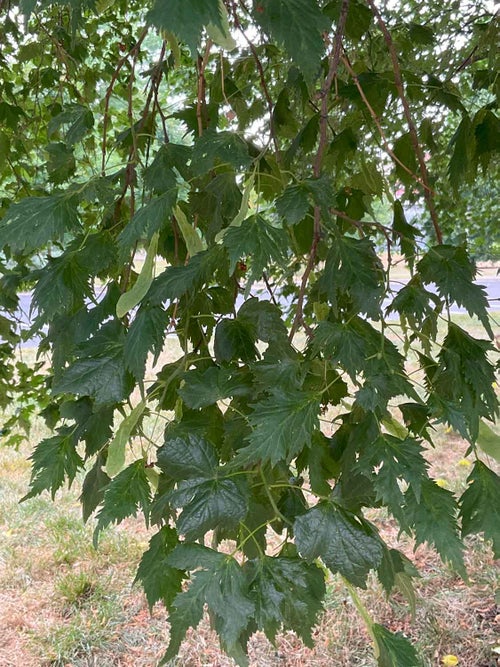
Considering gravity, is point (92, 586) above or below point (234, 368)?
below

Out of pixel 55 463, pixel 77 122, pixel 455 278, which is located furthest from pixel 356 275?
pixel 77 122

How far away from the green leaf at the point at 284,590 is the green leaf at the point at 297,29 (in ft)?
1.40

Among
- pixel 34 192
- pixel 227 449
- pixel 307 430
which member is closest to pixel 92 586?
pixel 34 192

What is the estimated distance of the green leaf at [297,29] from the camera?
552 millimetres

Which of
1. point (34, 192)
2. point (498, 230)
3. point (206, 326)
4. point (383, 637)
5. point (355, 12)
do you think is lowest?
point (383, 637)

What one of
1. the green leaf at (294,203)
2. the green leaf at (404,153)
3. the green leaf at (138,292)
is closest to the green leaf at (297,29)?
the green leaf at (294,203)

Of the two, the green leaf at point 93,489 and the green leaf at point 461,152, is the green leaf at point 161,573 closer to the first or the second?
the green leaf at point 93,489

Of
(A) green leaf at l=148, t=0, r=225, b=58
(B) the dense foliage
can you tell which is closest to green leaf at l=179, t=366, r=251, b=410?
(B) the dense foliage

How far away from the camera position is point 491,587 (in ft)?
7.52

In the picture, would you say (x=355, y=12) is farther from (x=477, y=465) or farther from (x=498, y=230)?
(x=498, y=230)

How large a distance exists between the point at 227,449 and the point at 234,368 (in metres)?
0.09

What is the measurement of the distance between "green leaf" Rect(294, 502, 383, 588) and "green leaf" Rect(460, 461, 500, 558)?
0.43 ft

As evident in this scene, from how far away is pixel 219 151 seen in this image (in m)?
0.74

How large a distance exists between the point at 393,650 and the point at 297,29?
571mm
